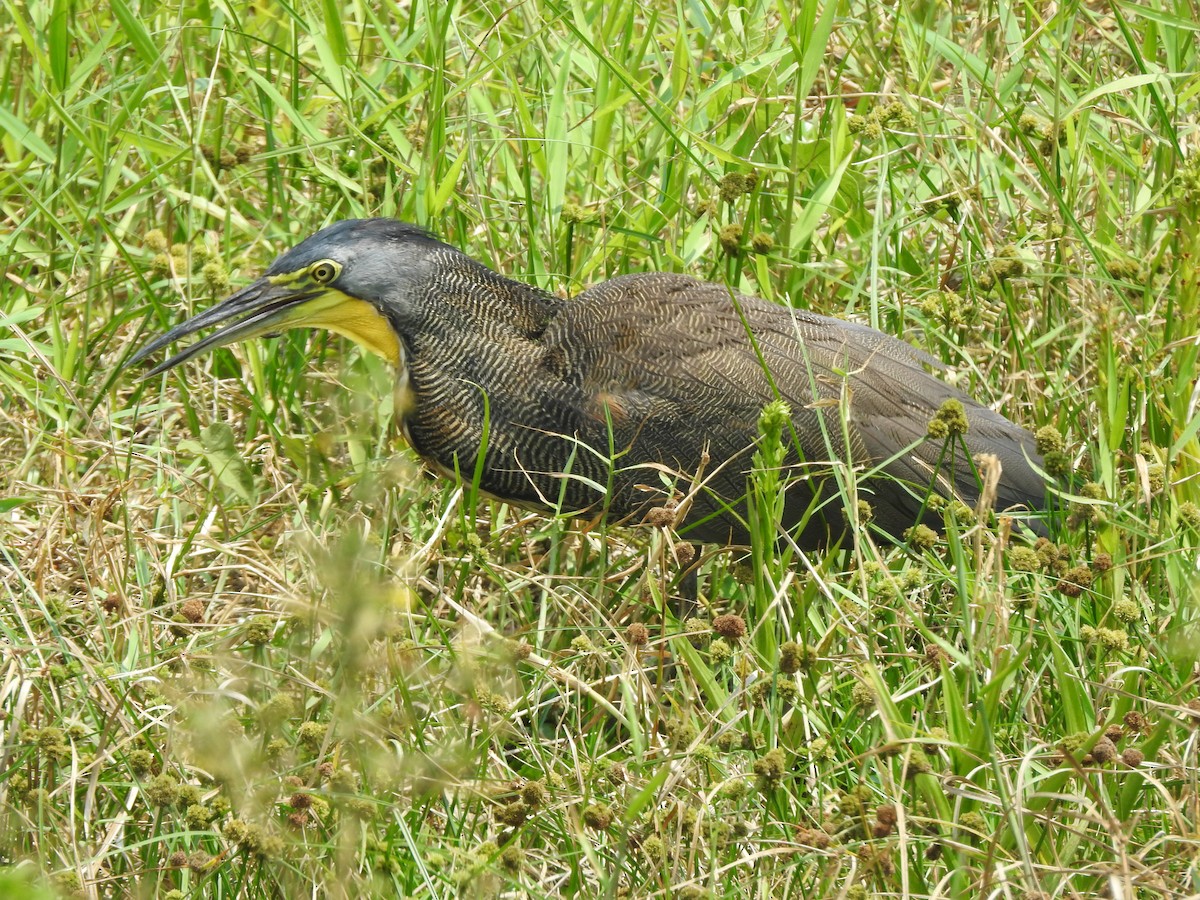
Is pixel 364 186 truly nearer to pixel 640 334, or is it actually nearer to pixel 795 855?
pixel 640 334

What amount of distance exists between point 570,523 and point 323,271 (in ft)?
3.00

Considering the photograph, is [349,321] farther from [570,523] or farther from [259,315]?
[570,523]

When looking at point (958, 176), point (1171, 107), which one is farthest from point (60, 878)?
point (1171, 107)

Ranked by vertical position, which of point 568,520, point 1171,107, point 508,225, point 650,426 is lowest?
point 568,520

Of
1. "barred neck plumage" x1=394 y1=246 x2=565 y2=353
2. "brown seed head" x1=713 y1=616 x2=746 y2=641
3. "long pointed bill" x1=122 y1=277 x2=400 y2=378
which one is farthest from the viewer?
"barred neck plumage" x1=394 y1=246 x2=565 y2=353

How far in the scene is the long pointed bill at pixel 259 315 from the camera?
4.01 metres

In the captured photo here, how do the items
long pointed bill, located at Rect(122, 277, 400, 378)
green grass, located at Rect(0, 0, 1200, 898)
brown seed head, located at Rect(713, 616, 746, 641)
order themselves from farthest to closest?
long pointed bill, located at Rect(122, 277, 400, 378) < brown seed head, located at Rect(713, 616, 746, 641) < green grass, located at Rect(0, 0, 1200, 898)

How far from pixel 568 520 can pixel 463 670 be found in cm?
174

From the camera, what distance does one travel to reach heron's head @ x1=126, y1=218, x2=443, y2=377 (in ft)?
13.2

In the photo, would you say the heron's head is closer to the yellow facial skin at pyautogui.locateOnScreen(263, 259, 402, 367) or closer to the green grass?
the yellow facial skin at pyautogui.locateOnScreen(263, 259, 402, 367)

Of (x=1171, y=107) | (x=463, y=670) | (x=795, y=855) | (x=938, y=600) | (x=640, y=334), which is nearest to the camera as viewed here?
(x=463, y=670)

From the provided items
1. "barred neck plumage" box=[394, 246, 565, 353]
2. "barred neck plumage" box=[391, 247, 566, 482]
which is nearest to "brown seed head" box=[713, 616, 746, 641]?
"barred neck plumage" box=[391, 247, 566, 482]

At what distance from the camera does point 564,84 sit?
4.59 meters

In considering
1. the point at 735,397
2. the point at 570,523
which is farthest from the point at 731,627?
the point at 570,523
